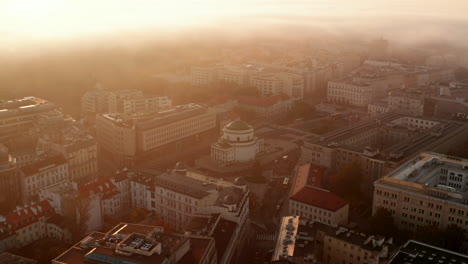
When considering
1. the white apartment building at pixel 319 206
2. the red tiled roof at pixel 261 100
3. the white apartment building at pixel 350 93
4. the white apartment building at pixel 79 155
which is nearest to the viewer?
the white apartment building at pixel 319 206

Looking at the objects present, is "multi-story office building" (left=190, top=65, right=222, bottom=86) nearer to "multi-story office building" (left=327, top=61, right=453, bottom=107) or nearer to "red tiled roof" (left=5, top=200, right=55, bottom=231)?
"multi-story office building" (left=327, top=61, right=453, bottom=107)

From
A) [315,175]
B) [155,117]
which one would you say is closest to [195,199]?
[315,175]

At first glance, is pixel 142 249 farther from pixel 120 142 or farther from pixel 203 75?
pixel 203 75

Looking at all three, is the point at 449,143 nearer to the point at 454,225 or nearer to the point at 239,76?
the point at 454,225

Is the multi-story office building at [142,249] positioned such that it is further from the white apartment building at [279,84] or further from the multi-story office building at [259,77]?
the white apartment building at [279,84]

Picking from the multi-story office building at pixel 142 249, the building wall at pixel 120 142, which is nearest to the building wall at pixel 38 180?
the building wall at pixel 120 142

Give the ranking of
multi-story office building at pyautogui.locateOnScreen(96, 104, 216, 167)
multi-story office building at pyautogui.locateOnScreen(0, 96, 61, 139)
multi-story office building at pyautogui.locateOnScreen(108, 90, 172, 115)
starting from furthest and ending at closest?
multi-story office building at pyautogui.locateOnScreen(108, 90, 172, 115) → multi-story office building at pyautogui.locateOnScreen(96, 104, 216, 167) → multi-story office building at pyautogui.locateOnScreen(0, 96, 61, 139)

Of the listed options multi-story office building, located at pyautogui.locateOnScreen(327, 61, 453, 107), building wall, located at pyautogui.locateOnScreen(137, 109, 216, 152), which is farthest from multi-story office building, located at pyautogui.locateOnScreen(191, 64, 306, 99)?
building wall, located at pyautogui.locateOnScreen(137, 109, 216, 152)
